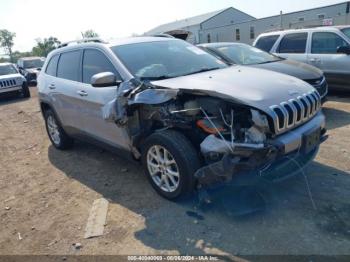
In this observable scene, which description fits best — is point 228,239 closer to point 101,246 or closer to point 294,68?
point 101,246

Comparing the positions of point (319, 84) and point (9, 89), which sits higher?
point (319, 84)

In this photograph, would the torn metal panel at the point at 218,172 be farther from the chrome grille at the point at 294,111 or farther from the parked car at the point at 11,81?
the parked car at the point at 11,81

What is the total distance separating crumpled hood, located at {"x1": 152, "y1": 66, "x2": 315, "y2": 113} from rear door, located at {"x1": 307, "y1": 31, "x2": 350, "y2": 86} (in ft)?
15.5

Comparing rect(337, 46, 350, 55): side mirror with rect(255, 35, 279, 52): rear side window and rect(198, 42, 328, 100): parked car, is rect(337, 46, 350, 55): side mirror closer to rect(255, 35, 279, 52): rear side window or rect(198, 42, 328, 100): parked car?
rect(198, 42, 328, 100): parked car

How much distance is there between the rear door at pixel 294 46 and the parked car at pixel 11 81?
439 inches

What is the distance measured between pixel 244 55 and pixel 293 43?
6.37 feet

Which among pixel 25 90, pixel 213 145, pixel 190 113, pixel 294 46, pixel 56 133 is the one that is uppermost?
pixel 294 46

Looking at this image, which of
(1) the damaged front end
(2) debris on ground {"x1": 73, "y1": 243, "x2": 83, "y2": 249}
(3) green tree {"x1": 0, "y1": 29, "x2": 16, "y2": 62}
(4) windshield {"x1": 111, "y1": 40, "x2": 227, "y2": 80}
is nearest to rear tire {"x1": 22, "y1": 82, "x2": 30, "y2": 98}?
(4) windshield {"x1": 111, "y1": 40, "x2": 227, "y2": 80}

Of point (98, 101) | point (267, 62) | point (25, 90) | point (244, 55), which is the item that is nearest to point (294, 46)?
point (244, 55)

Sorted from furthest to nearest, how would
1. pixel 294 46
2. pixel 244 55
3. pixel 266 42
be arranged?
pixel 266 42 → pixel 294 46 → pixel 244 55

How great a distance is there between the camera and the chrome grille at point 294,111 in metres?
3.15

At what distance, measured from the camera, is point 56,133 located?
6109mm

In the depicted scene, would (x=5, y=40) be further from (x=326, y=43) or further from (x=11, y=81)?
(x=326, y=43)

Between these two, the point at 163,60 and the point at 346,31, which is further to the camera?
the point at 346,31
